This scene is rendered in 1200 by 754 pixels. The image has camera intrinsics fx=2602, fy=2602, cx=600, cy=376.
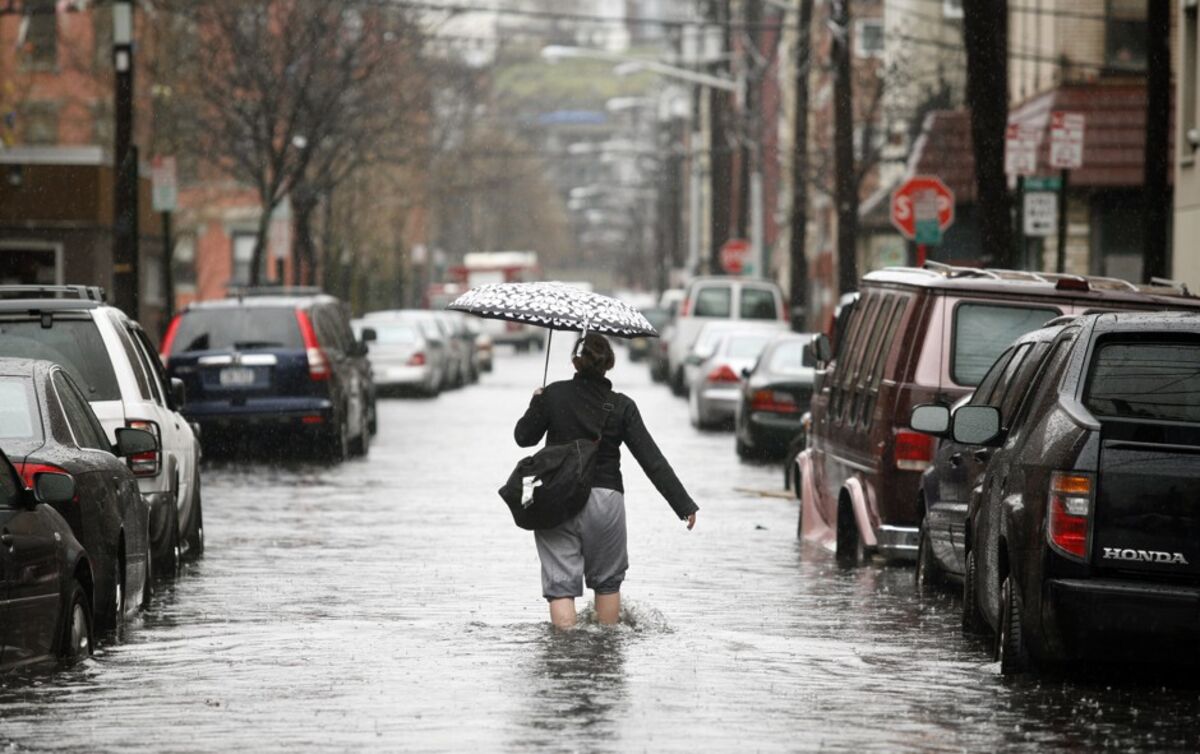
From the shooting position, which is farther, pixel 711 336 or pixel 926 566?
pixel 711 336

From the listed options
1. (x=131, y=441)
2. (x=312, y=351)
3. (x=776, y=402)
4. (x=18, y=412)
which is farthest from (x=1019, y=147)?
(x=18, y=412)

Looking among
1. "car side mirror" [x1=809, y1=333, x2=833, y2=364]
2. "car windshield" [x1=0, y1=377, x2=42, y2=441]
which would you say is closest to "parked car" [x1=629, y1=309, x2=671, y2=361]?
"car side mirror" [x1=809, y1=333, x2=833, y2=364]

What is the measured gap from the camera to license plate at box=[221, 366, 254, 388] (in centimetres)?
2681

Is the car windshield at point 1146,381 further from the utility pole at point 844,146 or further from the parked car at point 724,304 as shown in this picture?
the parked car at point 724,304

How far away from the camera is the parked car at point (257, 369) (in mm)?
26797

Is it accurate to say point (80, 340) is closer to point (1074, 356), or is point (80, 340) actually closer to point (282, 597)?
point (282, 597)

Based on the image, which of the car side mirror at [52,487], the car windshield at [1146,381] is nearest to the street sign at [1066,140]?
the car windshield at [1146,381]

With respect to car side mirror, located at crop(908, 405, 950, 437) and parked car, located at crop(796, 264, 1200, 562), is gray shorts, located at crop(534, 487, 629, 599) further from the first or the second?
parked car, located at crop(796, 264, 1200, 562)

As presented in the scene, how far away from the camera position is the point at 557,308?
12.3 meters

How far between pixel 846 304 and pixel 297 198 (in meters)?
34.6

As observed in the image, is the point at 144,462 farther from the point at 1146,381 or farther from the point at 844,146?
the point at 844,146

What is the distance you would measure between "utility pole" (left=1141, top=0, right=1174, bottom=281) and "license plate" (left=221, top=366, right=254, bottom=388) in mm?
9211

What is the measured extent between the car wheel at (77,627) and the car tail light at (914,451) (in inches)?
215

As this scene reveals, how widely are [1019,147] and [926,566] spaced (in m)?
12.4
